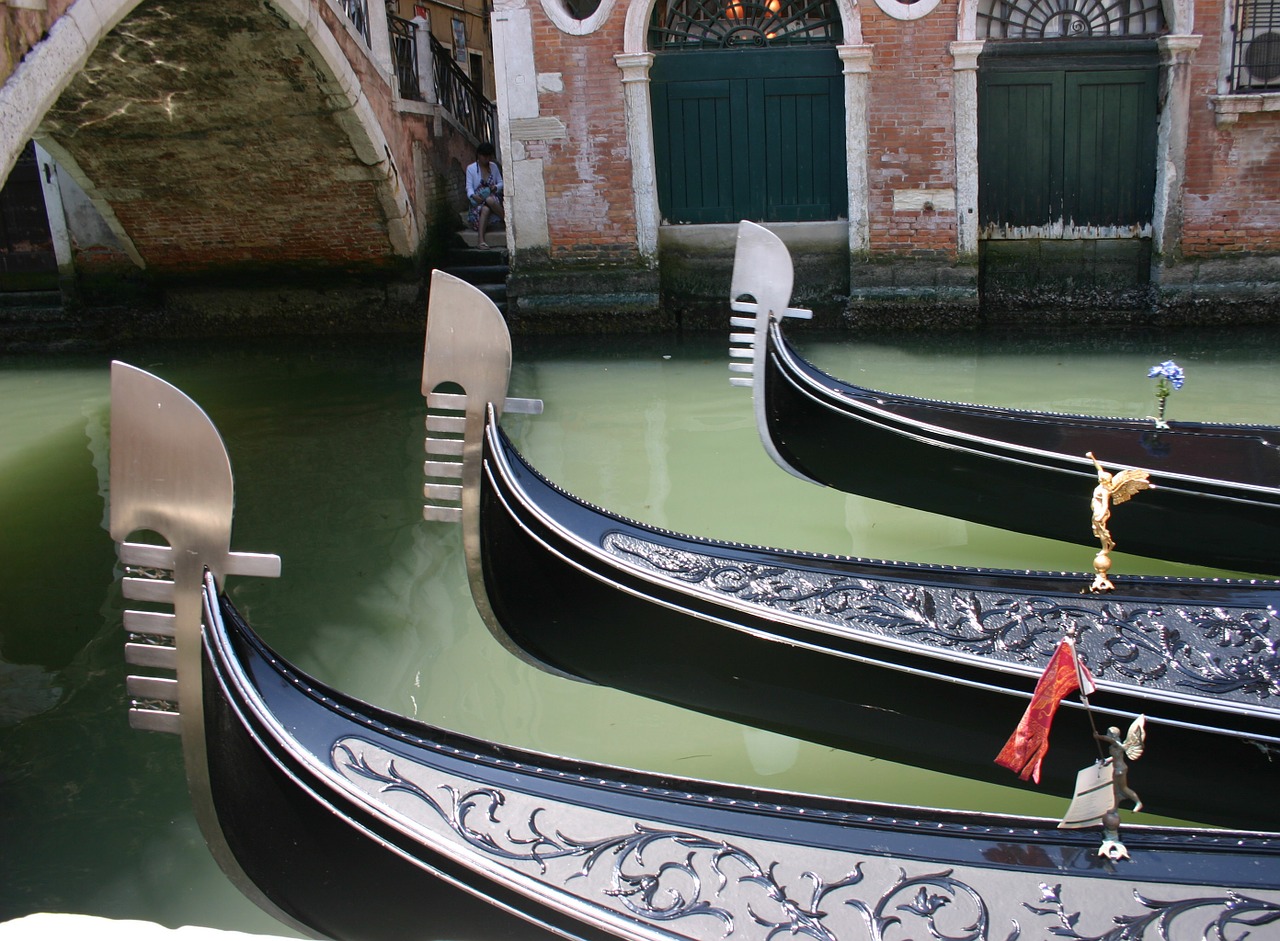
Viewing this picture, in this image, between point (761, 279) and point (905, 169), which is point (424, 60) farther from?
point (761, 279)

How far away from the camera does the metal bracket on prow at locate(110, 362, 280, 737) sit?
113 cm

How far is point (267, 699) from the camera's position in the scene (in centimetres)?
116

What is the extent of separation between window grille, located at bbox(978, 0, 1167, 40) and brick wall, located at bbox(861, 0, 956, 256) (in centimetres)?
23

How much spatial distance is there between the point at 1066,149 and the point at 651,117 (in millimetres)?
1684

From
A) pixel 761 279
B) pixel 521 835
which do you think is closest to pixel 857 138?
pixel 761 279

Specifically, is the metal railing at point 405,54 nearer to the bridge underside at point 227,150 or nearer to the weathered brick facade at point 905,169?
the bridge underside at point 227,150

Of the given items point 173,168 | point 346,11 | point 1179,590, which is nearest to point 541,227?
point 346,11

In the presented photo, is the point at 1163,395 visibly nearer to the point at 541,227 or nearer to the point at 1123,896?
the point at 1123,896

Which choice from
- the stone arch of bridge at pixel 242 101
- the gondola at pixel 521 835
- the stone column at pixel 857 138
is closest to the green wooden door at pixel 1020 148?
the stone column at pixel 857 138

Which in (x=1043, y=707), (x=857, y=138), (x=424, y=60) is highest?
(x=424, y=60)

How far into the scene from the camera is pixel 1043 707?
39.5 inches

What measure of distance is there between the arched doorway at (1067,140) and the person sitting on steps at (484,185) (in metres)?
2.14

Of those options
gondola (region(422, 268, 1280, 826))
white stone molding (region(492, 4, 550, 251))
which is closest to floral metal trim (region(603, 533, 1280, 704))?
gondola (region(422, 268, 1280, 826))

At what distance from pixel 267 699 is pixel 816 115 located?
4.20m
